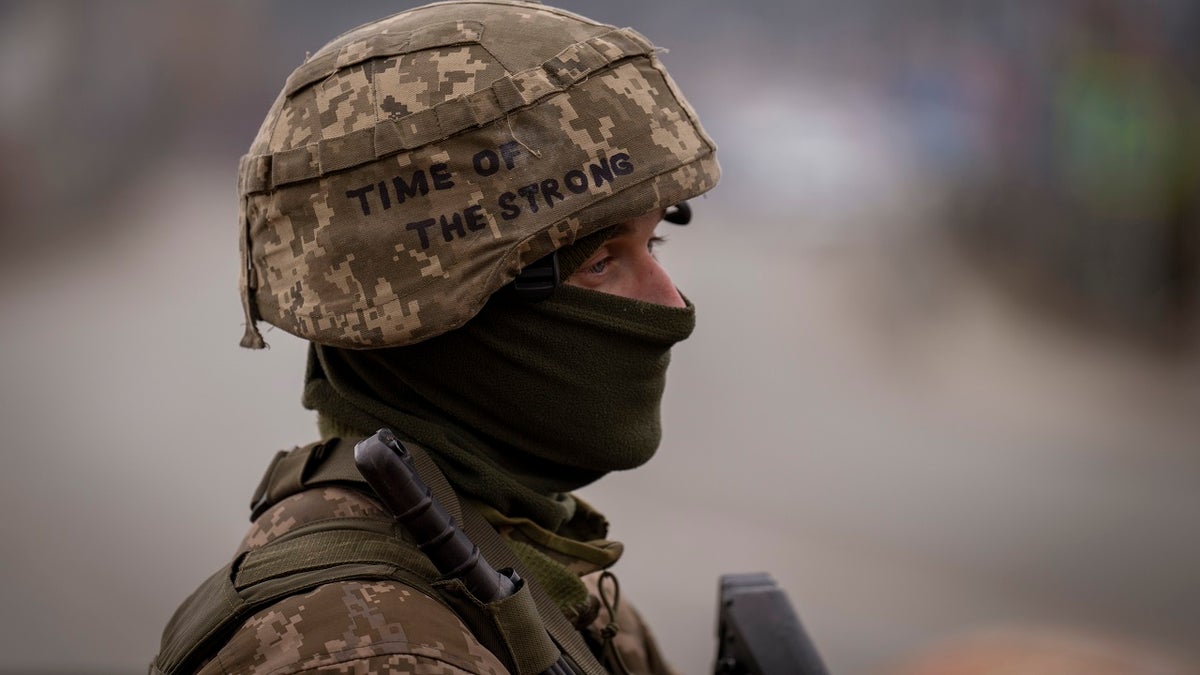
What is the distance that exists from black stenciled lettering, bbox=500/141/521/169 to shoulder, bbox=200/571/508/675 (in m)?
0.63

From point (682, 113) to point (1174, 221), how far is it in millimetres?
5686

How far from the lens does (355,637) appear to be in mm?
1433

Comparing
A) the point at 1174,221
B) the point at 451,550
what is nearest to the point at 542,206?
the point at 451,550

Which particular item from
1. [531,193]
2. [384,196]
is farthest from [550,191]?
[384,196]

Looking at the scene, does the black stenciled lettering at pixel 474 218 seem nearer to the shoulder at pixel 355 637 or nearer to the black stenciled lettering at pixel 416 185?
the black stenciled lettering at pixel 416 185

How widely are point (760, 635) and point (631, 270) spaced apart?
2.85 feet

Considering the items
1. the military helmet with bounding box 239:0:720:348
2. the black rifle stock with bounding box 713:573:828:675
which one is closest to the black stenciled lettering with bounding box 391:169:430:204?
the military helmet with bounding box 239:0:720:348

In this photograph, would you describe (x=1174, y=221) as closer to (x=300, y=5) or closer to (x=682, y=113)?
(x=300, y=5)

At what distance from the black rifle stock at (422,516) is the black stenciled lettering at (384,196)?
38 centimetres

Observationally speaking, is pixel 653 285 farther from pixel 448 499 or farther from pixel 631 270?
pixel 448 499

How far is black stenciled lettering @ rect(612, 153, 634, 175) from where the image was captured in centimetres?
180

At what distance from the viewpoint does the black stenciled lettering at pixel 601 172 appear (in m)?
1.78

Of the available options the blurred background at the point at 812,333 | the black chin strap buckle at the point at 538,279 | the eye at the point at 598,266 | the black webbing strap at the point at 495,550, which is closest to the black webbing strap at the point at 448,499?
the black webbing strap at the point at 495,550

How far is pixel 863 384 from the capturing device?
6000mm
